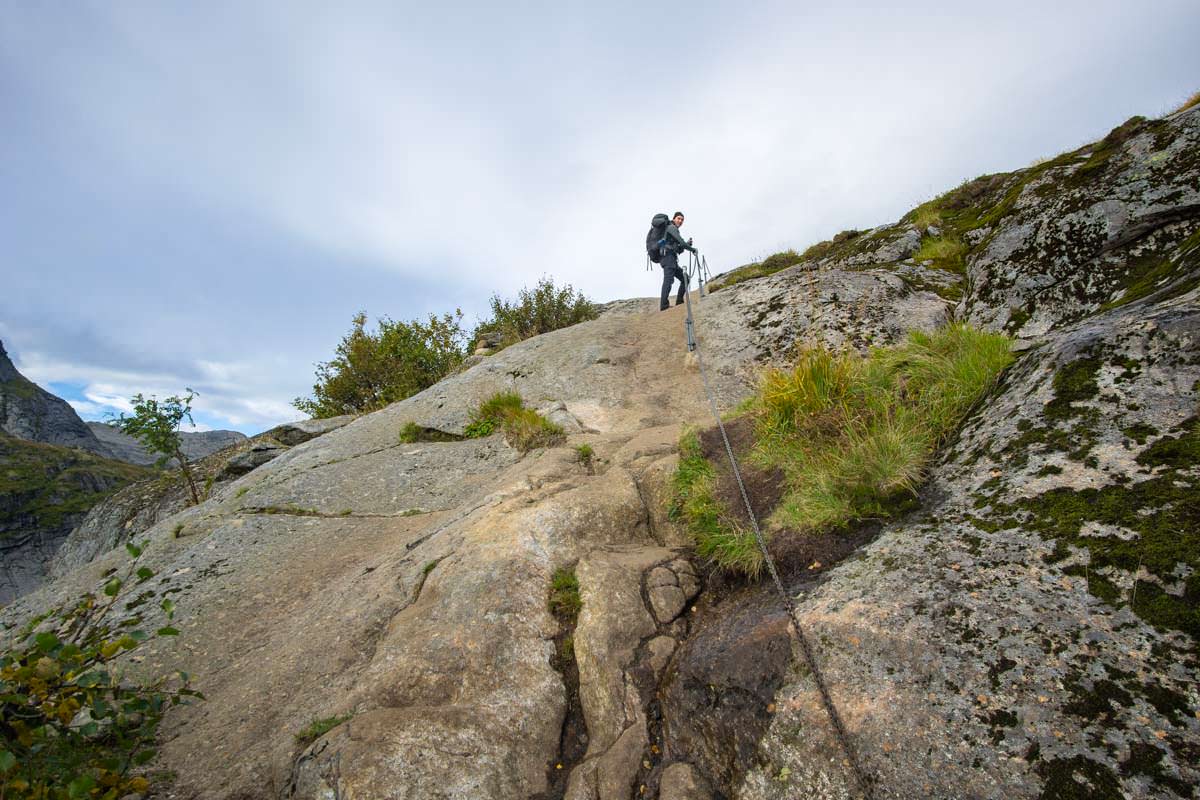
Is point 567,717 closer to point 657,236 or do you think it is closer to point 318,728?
point 318,728

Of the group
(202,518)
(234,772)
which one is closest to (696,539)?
(234,772)

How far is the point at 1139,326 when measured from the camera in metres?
3.30

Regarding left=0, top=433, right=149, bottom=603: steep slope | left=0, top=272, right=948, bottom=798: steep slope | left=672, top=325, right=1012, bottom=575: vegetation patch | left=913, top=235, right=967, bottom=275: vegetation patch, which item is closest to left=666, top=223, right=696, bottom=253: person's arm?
left=0, top=272, right=948, bottom=798: steep slope

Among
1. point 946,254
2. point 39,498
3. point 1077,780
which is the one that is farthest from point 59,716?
point 39,498

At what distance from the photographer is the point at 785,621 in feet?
10.0

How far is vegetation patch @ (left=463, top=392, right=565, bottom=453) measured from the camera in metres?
8.79

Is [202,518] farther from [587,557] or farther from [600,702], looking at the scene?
[600,702]

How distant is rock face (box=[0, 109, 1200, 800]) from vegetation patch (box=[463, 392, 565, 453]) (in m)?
1.91

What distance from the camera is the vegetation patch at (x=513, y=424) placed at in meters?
8.79

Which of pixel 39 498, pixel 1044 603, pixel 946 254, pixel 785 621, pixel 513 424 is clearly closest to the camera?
pixel 1044 603

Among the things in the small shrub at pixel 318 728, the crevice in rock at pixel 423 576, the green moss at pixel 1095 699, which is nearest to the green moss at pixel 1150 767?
the green moss at pixel 1095 699

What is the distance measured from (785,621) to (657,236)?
40.1 feet

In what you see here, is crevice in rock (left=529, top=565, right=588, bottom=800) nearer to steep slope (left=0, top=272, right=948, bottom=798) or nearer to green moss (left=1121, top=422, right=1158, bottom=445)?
steep slope (left=0, top=272, right=948, bottom=798)

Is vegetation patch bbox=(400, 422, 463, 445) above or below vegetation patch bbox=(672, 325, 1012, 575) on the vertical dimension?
above
